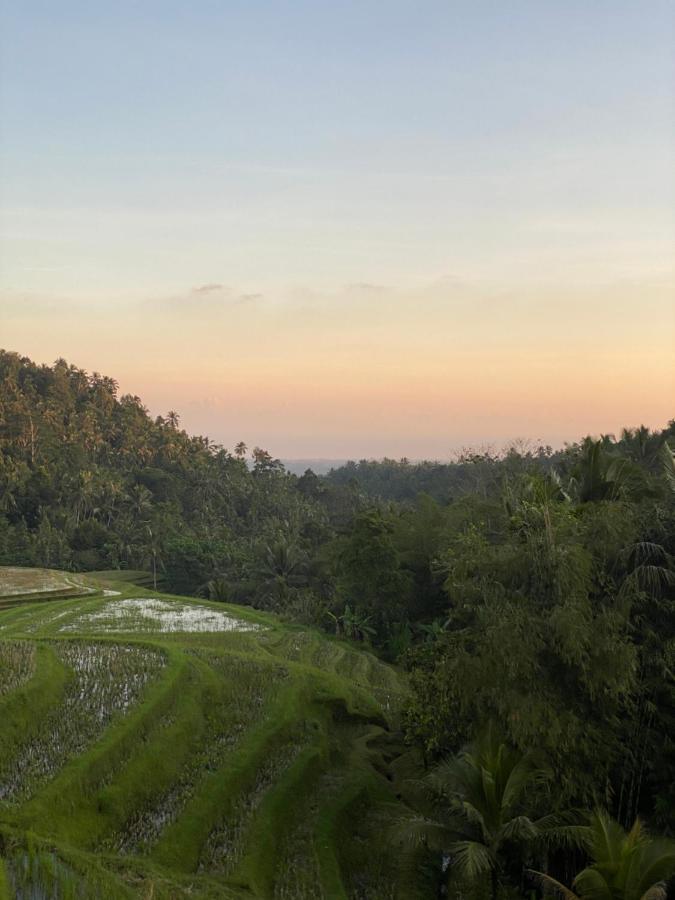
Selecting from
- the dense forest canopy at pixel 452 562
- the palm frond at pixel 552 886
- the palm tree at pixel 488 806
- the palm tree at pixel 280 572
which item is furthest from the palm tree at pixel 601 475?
the palm tree at pixel 280 572

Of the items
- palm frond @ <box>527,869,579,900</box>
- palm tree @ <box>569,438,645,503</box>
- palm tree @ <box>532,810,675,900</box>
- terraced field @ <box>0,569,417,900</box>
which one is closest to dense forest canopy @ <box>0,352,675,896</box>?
palm tree @ <box>569,438,645,503</box>

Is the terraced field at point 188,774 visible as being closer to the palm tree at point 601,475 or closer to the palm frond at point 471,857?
the palm frond at point 471,857

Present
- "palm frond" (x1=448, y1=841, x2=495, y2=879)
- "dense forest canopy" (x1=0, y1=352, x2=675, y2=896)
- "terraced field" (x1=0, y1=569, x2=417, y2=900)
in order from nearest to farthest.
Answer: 1. "palm frond" (x1=448, y1=841, x2=495, y2=879)
2. "terraced field" (x1=0, y1=569, x2=417, y2=900)
3. "dense forest canopy" (x1=0, y1=352, x2=675, y2=896)

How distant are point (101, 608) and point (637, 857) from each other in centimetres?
2772

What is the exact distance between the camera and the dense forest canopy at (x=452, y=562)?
11.3m

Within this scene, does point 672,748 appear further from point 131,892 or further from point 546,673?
point 131,892

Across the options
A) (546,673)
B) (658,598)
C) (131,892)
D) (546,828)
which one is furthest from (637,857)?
(131,892)

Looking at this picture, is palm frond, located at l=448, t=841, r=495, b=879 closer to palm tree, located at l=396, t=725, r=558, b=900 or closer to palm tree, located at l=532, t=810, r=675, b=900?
palm tree, located at l=396, t=725, r=558, b=900

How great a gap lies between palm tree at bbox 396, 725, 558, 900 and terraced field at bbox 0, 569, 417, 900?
144cm

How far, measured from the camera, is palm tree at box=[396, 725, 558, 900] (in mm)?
10914

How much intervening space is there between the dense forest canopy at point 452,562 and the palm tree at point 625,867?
1.18 meters

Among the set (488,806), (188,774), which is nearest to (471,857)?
(488,806)

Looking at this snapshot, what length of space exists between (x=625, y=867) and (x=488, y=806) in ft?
7.61

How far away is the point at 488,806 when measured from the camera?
1127 centimetres
